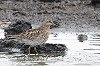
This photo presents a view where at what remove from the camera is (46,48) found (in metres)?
12.5

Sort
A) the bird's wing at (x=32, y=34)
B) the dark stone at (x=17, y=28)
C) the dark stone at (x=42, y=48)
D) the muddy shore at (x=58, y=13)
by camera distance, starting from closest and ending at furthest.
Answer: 1. the bird's wing at (x=32, y=34)
2. the dark stone at (x=42, y=48)
3. the dark stone at (x=17, y=28)
4. the muddy shore at (x=58, y=13)

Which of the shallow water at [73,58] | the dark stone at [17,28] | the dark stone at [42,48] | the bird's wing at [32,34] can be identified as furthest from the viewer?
the dark stone at [17,28]

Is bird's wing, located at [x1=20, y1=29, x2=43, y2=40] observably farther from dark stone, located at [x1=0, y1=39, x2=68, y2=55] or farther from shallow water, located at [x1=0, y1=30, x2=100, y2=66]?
shallow water, located at [x1=0, y1=30, x2=100, y2=66]

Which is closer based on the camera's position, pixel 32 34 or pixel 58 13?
pixel 32 34

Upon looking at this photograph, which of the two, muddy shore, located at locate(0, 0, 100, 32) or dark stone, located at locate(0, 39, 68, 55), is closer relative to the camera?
dark stone, located at locate(0, 39, 68, 55)

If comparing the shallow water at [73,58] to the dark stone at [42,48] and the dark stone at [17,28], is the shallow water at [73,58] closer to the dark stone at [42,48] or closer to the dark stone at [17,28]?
the dark stone at [42,48]

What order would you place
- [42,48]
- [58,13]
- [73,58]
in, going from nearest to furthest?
1. [73,58]
2. [42,48]
3. [58,13]

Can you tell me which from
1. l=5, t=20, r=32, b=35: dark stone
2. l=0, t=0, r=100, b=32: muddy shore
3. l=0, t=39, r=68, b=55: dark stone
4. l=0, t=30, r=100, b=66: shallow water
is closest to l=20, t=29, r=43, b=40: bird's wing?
l=0, t=39, r=68, b=55: dark stone

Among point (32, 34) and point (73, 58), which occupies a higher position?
point (32, 34)

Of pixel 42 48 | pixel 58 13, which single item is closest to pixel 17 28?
pixel 42 48

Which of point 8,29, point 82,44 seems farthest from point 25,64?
point 8,29

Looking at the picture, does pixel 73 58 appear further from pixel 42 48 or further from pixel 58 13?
pixel 58 13

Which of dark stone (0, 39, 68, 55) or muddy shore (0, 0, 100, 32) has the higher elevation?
dark stone (0, 39, 68, 55)

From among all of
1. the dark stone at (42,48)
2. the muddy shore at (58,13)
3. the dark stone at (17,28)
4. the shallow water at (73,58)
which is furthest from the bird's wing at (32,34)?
the muddy shore at (58,13)
